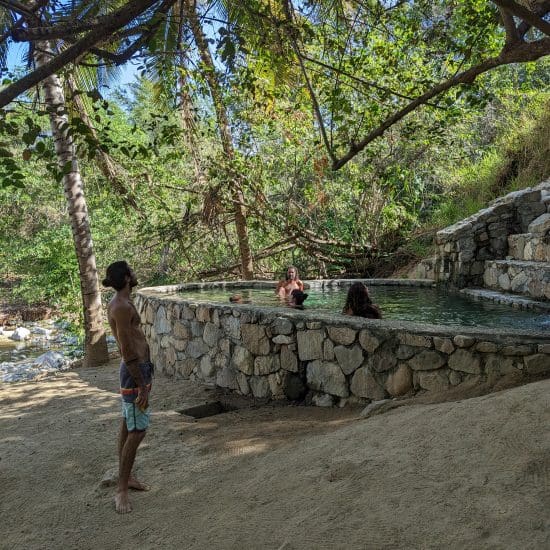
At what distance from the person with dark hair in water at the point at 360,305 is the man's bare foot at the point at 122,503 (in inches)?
149

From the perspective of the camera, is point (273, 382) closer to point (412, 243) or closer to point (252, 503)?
point (252, 503)

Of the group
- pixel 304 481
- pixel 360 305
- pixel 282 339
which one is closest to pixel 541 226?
pixel 360 305

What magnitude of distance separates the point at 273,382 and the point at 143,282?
10.3m

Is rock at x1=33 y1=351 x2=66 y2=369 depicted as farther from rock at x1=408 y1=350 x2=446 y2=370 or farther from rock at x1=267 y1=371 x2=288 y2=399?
rock at x1=408 y1=350 x2=446 y2=370

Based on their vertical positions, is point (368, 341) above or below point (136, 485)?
above

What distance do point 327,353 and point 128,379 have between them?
8.26 ft

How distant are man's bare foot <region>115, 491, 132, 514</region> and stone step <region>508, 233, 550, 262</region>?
738 cm

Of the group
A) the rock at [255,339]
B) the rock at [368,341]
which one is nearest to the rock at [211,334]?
the rock at [255,339]

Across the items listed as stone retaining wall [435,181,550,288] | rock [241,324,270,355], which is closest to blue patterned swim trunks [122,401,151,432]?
rock [241,324,270,355]

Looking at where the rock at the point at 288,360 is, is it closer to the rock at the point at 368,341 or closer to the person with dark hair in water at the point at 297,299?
the rock at the point at 368,341

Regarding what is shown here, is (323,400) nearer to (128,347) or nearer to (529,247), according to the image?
(128,347)

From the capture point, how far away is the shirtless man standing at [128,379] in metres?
3.80

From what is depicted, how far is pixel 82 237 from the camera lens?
376 inches

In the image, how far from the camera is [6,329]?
1986 centimetres
